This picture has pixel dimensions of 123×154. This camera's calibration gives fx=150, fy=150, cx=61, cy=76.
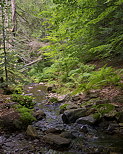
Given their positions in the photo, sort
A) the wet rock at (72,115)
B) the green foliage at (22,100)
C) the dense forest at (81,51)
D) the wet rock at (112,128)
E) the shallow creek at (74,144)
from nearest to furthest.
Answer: the shallow creek at (74,144), the wet rock at (112,128), the dense forest at (81,51), the wet rock at (72,115), the green foliage at (22,100)

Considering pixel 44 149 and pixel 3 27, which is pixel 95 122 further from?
pixel 3 27

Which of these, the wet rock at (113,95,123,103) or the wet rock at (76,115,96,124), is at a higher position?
the wet rock at (113,95,123,103)

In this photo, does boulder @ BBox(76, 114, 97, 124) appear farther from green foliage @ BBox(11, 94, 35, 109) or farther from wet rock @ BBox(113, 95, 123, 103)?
green foliage @ BBox(11, 94, 35, 109)

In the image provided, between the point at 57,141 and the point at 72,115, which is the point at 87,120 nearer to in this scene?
the point at 72,115

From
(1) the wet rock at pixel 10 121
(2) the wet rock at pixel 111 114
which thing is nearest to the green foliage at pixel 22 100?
(1) the wet rock at pixel 10 121

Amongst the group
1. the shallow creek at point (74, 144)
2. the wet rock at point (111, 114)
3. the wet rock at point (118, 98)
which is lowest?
the shallow creek at point (74, 144)

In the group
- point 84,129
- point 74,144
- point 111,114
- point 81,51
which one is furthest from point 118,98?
point 81,51

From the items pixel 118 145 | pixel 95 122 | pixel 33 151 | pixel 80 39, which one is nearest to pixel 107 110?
pixel 95 122

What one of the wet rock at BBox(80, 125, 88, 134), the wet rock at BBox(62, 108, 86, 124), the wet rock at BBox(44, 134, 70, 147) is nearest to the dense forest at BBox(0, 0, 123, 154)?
the wet rock at BBox(62, 108, 86, 124)

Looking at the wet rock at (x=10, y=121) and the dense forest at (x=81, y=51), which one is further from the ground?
the dense forest at (x=81, y=51)

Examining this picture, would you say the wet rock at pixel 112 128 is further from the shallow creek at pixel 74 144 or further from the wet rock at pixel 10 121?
the wet rock at pixel 10 121

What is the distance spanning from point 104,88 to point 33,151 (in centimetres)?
472

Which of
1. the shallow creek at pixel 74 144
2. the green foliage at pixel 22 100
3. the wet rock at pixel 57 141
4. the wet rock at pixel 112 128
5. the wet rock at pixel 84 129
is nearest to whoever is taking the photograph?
the shallow creek at pixel 74 144

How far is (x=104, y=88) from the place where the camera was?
6910 mm
